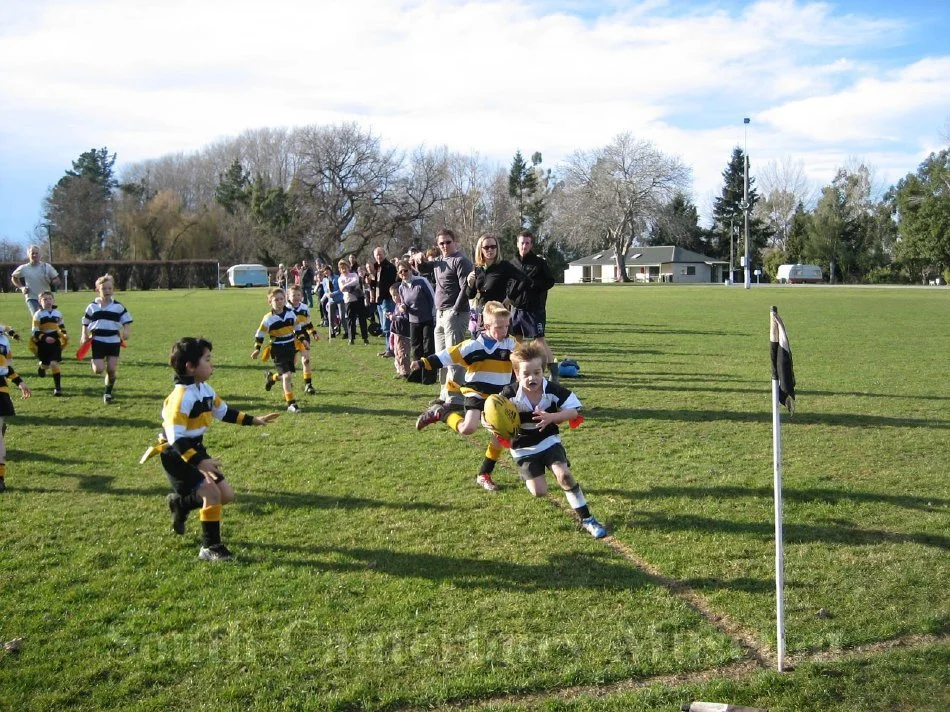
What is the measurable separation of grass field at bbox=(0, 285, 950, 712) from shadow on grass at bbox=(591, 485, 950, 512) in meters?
0.03

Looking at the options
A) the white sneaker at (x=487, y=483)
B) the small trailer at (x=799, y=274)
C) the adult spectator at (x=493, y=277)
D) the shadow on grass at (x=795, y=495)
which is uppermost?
the small trailer at (x=799, y=274)

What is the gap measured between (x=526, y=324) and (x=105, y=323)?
19.9 ft

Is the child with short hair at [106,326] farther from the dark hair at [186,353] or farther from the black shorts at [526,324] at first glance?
the dark hair at [186,353]

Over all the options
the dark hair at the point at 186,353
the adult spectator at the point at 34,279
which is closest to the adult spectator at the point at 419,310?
the dark hair at the point at 186,353

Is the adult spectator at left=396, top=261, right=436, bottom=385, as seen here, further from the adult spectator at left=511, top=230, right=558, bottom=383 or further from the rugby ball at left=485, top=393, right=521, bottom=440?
the rugby ball at left=485, top=393, right=521, bottom=440

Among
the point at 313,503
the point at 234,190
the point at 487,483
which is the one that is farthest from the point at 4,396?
the point at 234,190

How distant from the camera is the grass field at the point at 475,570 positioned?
3861 mm

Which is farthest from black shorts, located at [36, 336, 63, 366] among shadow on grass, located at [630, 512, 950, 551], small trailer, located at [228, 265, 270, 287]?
small trailer, located at [228, 265, 270, 287]

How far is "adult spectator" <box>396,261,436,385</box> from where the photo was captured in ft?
42.2

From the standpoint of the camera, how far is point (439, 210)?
259 ft

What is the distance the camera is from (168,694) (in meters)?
3.78

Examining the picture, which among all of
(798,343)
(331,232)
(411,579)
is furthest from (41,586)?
(331,232)

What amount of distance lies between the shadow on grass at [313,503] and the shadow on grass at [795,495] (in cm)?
158

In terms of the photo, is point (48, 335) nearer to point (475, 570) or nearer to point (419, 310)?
point (419, 310)
